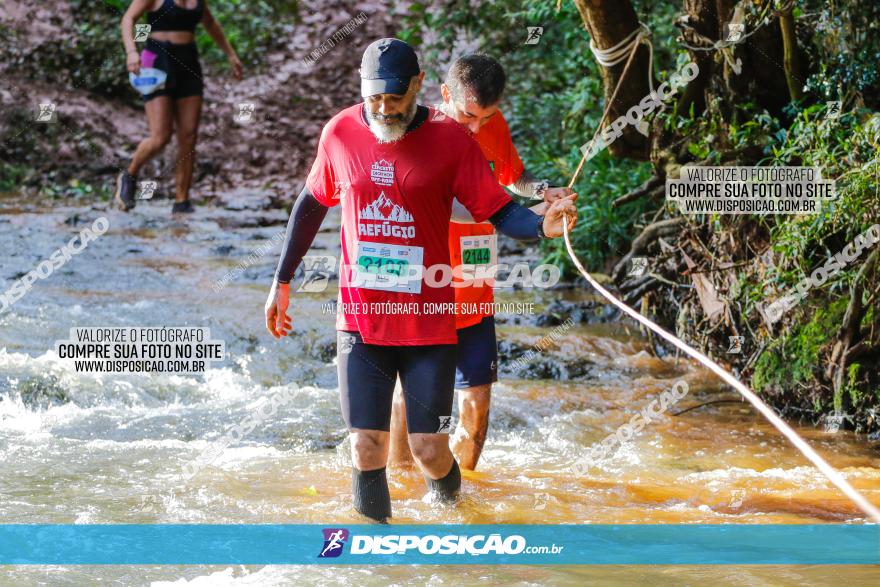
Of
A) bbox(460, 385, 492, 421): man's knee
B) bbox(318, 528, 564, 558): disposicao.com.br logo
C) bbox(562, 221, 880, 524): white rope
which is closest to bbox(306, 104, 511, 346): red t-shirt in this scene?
bbox(562, 221, 880, 524): white rope

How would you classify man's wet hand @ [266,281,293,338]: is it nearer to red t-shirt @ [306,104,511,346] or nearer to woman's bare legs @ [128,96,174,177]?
red t-shirt @ [306,104,511,346]

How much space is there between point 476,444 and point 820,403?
7.05ft

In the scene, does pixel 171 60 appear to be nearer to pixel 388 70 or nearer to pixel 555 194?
pixel 388 70

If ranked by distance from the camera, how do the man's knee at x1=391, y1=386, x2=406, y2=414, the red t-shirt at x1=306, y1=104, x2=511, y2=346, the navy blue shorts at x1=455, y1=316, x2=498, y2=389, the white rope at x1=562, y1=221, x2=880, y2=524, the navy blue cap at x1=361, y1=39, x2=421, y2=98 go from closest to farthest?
1. the white rope at x1=562, y1=221, x2=880, y2=524
2. the navy blue cap at x1=361, y1=39, x2=421, y2=98
3. the red t-shirt at x1=306, y1=104, x2=511, y2=346
4. the navy blue shorts at x1=455, y1=316, x2=498, y2=389
5. the man's knee at x1=391, y1=386, x2=406, y2=414

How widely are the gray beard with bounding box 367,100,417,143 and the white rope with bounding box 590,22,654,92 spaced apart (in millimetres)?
3090

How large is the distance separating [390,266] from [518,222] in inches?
17.7

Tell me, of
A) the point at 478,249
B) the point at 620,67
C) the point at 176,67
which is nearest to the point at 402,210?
the point at 478,249

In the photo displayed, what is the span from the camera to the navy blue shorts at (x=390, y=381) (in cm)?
370

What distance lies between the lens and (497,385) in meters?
6.46

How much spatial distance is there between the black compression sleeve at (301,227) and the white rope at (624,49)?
3.12 meters

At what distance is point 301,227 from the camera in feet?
12.7

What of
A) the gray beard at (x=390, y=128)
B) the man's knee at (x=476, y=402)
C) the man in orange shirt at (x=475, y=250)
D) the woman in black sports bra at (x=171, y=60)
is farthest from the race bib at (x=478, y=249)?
the woman in black sports bra at (x=171, y=60)

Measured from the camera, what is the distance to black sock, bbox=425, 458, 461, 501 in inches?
157

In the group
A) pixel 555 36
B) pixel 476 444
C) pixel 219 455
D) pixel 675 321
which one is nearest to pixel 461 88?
pixel 476 444
